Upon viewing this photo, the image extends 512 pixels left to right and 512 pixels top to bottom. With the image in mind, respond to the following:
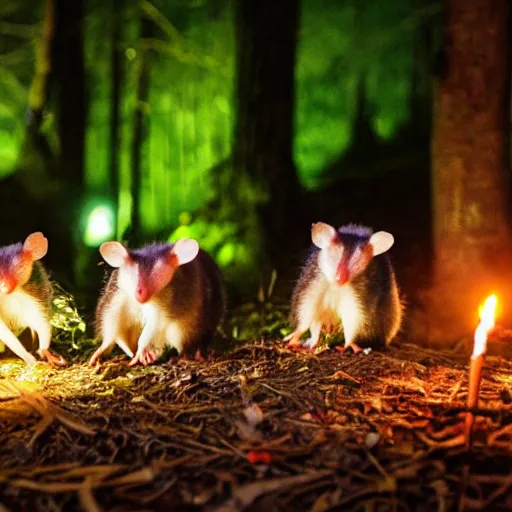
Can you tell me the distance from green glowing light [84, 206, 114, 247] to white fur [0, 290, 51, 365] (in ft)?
10.4

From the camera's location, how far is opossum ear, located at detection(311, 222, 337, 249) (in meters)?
3.94

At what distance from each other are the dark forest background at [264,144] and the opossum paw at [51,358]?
1.41 meters

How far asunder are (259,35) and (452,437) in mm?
5588

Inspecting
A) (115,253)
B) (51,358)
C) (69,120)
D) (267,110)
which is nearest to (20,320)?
(51,358)

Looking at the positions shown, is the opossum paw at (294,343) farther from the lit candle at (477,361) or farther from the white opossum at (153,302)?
the lit candle at (477,361)

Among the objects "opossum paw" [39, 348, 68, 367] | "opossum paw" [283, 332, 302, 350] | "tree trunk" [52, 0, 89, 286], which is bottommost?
"opossum paw" [39, 348, 68, 367]

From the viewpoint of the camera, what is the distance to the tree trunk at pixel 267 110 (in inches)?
268

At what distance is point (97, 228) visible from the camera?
739cm

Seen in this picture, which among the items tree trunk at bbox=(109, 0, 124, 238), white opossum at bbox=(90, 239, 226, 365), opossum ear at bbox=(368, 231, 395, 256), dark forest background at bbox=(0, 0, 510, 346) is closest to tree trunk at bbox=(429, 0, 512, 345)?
dark forest background at bbox=(0, 0, 510, 346)

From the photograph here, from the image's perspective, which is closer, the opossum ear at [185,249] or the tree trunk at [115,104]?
the opossum ear at [185,249]

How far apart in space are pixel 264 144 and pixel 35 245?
3605mm

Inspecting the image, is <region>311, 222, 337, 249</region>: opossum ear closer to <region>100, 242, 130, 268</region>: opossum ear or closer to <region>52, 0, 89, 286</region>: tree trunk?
<region>100, 242, 130, 268</region>: opossum ear

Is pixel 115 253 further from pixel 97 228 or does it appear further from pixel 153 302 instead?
pixel 97 228

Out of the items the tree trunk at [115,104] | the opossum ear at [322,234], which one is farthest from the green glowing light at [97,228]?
the opossum ear at [322,234]
